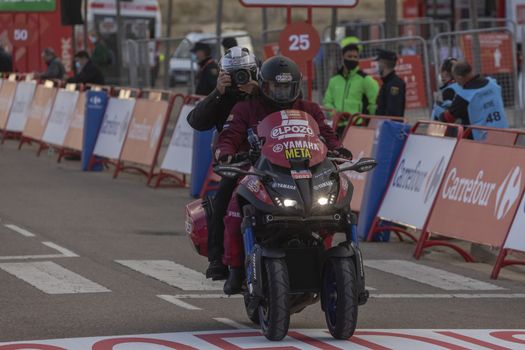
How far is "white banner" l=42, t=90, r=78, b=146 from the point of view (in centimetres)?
2545

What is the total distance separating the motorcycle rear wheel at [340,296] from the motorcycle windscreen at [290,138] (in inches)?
24.5

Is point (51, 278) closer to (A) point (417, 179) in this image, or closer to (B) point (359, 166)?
(B) point (359, 166)

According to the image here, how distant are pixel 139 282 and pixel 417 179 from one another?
386cm

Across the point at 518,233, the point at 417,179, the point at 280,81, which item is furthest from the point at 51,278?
the point at 417,179

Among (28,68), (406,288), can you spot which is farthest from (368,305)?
(28,68)

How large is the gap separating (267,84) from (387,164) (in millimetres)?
6071

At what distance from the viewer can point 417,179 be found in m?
14.6

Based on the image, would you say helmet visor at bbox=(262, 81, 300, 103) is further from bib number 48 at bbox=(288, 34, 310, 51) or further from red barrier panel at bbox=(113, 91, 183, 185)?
red barrier panel at bbox=(113, 91, 183, 185)

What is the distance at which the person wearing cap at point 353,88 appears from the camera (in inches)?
721

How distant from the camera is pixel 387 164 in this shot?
1522cm

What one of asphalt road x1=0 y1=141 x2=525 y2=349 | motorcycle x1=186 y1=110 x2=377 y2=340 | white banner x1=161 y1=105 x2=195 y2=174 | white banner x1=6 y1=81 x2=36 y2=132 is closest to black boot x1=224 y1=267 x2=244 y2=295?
motorcycle x1=186 y1=110 x2=377 y2=340

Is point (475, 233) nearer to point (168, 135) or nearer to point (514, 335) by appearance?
point (514, 335)

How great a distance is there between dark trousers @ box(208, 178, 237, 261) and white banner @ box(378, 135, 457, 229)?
5025 millimetres

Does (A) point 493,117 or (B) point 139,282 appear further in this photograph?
(A) point 493,117
